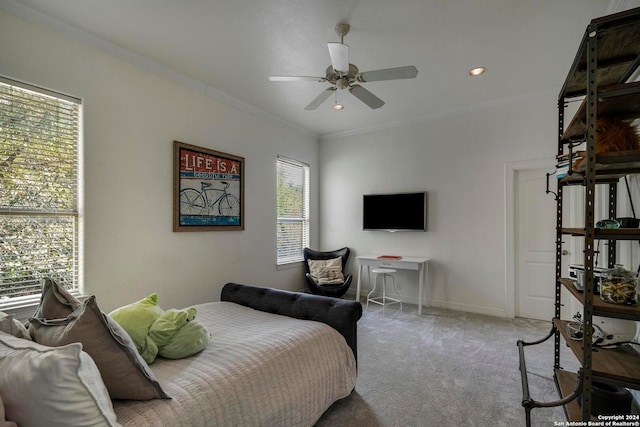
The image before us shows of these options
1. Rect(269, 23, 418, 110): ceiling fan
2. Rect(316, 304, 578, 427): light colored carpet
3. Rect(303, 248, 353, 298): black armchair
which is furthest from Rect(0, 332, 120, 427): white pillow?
Rect(303, 248, 353, 298): black armchair

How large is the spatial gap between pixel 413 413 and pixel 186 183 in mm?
2941

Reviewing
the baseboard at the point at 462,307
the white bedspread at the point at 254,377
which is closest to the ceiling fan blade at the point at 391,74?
the white bedspread at the point at 254,377

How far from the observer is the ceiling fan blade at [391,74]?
2188 mm

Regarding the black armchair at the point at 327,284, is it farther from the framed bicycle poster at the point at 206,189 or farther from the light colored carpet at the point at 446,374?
the framed bicycle poster at the point at 206,189

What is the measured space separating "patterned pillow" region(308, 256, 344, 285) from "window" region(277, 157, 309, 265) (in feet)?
1.17

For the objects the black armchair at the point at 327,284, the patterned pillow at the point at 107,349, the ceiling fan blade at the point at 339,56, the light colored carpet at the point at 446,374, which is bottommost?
the light colored carpet at the point at 446,374

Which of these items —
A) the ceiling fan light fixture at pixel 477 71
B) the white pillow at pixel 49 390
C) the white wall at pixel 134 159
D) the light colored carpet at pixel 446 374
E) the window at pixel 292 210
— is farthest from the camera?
the window at pixel 292 210

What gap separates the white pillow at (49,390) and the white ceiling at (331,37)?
90.1 inches

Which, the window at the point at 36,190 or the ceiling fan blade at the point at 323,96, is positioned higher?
the ceiling fan blade at the point at 323,96

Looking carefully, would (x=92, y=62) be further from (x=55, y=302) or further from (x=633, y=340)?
(x=633, y=340)

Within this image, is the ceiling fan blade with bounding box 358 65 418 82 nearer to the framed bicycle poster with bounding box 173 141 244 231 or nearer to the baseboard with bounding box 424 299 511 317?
the framed bicycle poster with bounding box 173 141 244 231

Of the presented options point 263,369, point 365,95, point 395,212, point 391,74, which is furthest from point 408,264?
point 263,369

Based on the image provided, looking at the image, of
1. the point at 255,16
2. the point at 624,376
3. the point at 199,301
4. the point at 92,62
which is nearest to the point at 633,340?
the point at 624,376

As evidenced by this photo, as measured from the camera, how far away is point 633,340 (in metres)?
1.78
